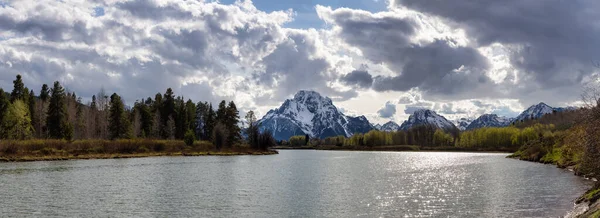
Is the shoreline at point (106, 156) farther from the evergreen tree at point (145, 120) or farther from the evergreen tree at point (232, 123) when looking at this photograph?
the evergreen tree at point (145, 120)

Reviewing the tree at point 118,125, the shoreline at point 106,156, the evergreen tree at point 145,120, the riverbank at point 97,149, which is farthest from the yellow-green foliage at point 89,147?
the evergreen tree at point 145,120

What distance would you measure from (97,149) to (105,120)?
65.0 m

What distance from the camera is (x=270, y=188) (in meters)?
52.2

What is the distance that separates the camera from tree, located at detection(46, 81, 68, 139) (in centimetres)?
13525

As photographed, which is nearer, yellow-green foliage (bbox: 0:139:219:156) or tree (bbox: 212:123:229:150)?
yellow-green foliage (bbox: 0:139:219:156)

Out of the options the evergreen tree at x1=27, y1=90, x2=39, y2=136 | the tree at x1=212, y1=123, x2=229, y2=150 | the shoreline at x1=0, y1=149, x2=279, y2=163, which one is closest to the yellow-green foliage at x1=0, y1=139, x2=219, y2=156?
the shoreline at x1=0, y1=149, x2=279, y2=163

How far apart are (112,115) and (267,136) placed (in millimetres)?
60820

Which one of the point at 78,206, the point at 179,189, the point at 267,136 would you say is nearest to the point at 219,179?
the point at 179,189

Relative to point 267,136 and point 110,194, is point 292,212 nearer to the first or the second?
point 110,194

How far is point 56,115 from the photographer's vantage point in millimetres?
137250

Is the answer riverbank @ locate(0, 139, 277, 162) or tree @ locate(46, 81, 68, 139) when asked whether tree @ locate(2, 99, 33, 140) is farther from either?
riverbank @ locate(0, 139, 277, 162)

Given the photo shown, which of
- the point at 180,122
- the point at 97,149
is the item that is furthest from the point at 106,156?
the point at 180,122

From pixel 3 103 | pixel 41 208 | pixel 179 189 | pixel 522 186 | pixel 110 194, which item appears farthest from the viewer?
pixel 3 103

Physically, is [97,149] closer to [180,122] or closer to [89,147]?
[89,147]
